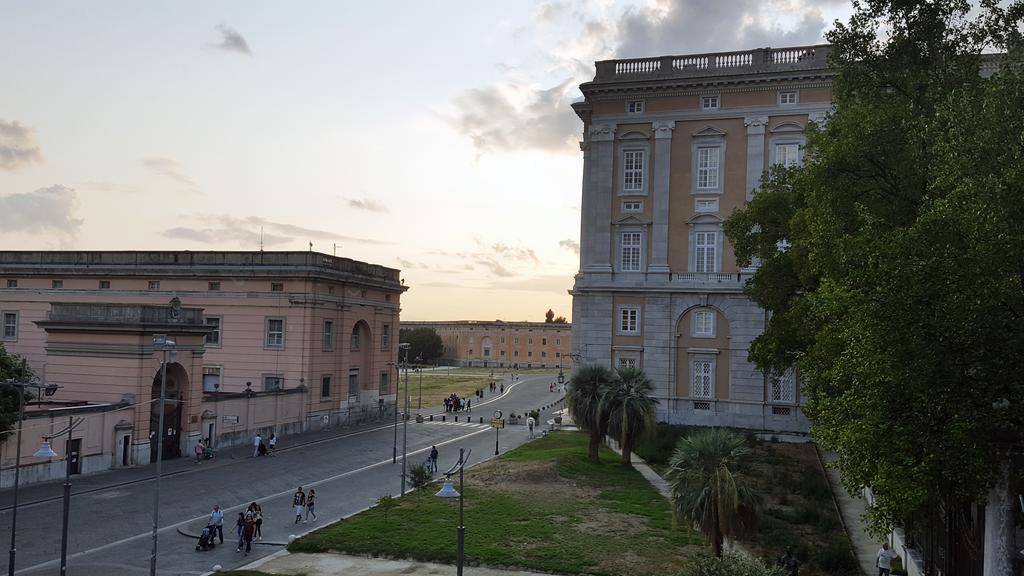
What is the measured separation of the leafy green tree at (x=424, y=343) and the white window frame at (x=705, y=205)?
10694 centimetres

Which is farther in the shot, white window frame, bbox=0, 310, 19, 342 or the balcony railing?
white window frame, bbox=0, 310, 19, 342

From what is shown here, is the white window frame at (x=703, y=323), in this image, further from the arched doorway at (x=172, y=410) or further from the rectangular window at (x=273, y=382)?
the arched doorway at (x=172, y=410)

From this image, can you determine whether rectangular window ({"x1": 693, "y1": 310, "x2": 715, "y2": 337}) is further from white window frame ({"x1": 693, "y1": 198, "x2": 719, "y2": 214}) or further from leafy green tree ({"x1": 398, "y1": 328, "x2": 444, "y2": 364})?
leafy green tree ({"x1": 398, "y1": 328, "x2": 444, "y2": 364})

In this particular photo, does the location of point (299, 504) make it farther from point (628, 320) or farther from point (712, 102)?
point (712, 102)

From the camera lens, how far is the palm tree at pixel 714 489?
69.1 feet

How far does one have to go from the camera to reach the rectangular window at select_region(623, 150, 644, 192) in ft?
169

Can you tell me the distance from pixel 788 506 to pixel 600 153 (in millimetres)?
26929

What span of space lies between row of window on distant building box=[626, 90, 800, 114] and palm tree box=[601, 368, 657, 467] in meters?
19.7

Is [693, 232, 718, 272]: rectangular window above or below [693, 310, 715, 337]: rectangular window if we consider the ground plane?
above

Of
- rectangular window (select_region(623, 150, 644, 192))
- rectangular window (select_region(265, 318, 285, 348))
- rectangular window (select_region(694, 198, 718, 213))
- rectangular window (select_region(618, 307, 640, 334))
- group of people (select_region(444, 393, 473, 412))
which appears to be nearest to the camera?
rectangular window (select_region(694, 198, 718, 213))

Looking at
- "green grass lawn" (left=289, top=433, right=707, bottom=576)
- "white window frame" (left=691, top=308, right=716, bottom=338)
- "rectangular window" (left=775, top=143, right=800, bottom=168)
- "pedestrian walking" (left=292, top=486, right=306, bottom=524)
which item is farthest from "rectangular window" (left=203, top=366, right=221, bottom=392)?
"rectangular window" (left=775, top=143, right=800, bottom=168)

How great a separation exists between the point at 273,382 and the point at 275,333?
299cm

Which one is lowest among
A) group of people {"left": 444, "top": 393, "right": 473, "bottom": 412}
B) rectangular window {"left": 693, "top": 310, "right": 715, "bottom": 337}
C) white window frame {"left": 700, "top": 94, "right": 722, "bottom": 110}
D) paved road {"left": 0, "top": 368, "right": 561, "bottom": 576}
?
paved road {"left": 0, "top": 368, "right": 561, "bottom": 576}

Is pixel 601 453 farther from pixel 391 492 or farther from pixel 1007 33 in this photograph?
pixel 1007 33
